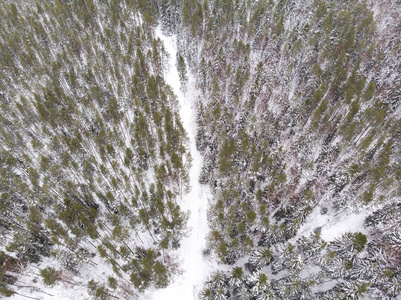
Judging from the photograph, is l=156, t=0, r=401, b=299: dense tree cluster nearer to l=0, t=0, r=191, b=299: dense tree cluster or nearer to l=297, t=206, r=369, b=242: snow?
l=297, t=206, r=369, b=242: snow

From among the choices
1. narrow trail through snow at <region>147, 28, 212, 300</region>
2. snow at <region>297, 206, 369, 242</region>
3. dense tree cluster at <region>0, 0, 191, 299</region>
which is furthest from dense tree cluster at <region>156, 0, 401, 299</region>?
dense tree cluster at <region>0, 0, 191, 299</region>

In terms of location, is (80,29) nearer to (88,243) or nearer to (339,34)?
(88,243)

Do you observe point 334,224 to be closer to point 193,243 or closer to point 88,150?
point 193,243

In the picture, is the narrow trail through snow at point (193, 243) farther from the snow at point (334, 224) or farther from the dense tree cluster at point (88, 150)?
the snow at point (334, 224)

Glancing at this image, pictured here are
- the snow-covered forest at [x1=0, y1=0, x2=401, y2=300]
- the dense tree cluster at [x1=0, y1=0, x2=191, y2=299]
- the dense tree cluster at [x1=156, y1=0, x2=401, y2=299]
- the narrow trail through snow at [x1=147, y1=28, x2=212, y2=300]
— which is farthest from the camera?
the dense tree cluster at [x1=0, y1=0, x2=191, y2=299]

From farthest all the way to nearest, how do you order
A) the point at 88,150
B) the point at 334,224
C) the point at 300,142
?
the point at 88,150, the point at 300,142, the point at 334,224

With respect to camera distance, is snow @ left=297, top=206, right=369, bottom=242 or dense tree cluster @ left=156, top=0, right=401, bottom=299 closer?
dense tree cluster @ left=156, top=0, right=401, bottom=299

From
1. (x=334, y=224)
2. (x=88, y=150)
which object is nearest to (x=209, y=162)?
(x=334, y=224)

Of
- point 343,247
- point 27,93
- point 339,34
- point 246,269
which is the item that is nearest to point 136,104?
point 27,93
